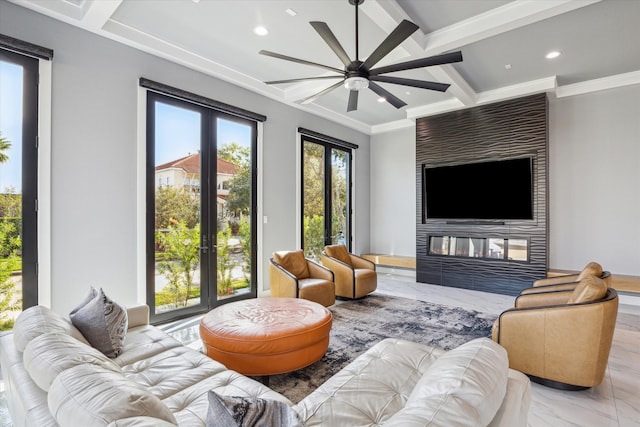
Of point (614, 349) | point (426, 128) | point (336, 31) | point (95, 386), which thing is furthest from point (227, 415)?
point (426, 128)

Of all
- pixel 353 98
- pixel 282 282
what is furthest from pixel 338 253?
pixel 353 98

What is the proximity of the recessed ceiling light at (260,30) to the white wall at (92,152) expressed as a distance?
3.87 feet

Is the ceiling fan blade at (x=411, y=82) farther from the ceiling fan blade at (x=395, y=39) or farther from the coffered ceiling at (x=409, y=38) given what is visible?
the coffered ceiling at (x=409, y=38)

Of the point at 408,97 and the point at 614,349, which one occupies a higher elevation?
the point at 408,97

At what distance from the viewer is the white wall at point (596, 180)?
471 centimetres

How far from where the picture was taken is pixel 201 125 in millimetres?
4297

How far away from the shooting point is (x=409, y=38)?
3.32 metres

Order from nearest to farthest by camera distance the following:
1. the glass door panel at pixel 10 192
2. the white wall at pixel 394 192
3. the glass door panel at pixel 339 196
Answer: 1. the glass door panel at pixel 10 192
2. the glass door panel at pixel 339 196
3. the white wall at pixel 394 192

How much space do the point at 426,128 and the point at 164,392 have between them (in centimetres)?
595

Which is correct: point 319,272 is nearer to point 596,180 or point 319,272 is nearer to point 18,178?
point 18,178

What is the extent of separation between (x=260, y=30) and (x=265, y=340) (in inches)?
123

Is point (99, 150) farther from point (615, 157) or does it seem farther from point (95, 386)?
point (615, 157)

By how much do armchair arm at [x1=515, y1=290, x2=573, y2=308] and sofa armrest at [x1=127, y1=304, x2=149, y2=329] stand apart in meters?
3.42

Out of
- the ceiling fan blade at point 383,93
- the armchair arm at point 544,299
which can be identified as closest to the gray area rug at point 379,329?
the armchair arm at point 544,299
